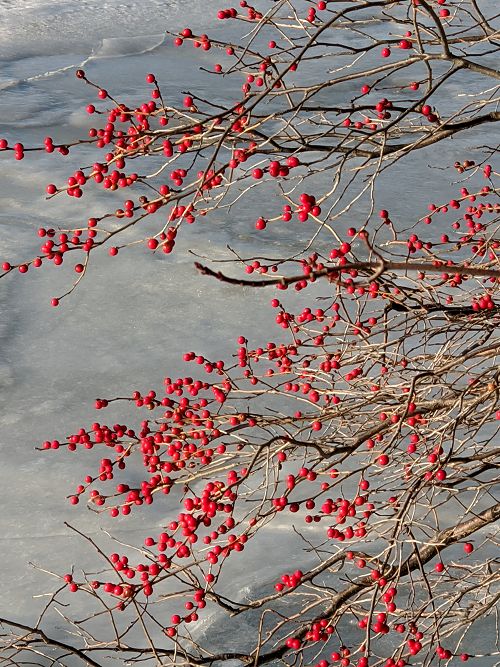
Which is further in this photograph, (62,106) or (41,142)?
(62,106)

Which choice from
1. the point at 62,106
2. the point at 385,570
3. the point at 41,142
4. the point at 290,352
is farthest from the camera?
the point at 62,106

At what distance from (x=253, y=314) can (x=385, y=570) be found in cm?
358

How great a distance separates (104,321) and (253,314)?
2.52 feet

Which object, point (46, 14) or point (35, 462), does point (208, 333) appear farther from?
point (46, 14)

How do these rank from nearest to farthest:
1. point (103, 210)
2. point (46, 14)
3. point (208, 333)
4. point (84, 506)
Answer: point (84, 506) < point (208, 333) < point (103, 210) < point (46, 14)

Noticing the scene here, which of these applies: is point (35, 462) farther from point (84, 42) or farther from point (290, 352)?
point (84, 42)

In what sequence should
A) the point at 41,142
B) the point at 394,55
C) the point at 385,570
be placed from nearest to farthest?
the point at 385,570 → the point at 41,142 → the point at 394,55

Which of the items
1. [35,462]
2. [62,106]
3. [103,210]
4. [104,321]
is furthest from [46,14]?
[35,462]

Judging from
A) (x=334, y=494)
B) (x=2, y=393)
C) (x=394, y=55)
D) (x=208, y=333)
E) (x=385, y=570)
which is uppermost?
(x=394, y=55)

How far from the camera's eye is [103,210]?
661 cm

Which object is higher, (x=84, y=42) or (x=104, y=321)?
(x=84, y=42)

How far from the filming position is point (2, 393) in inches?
191

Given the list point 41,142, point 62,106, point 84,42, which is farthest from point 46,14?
point 41,142

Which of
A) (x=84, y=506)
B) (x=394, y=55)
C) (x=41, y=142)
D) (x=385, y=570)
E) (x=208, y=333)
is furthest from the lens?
(x=394, y=55)
